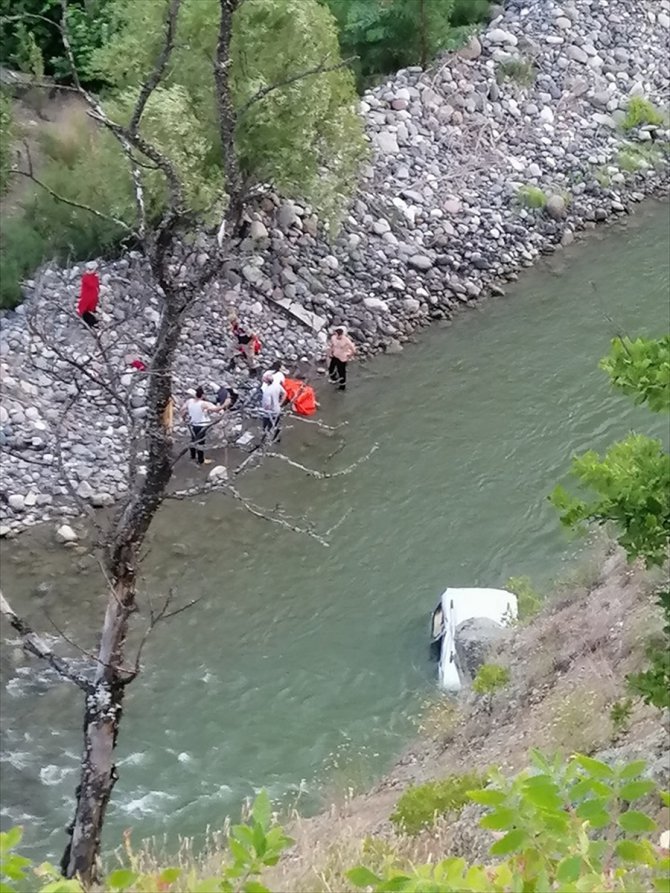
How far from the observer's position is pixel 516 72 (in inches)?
901

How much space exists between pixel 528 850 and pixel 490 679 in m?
8.91

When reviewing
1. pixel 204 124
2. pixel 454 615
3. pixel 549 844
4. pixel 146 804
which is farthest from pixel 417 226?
pixel 549 844

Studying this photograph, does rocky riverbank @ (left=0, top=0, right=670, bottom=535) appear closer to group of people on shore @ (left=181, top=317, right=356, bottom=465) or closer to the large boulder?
group of people on shore @ (left=181, top=317, right=356, bottom=465)

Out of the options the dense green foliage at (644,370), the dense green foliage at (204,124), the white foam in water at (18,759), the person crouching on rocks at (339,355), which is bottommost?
the dense green foliage at (644,370)

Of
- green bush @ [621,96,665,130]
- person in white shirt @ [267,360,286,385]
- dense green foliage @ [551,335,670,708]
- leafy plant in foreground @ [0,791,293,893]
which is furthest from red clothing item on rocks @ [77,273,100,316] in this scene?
leafy plant in foreground @ [0,791,293,893]

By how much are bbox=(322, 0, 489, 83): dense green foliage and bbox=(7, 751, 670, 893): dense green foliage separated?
20147 mm

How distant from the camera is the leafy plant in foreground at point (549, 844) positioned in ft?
7.79

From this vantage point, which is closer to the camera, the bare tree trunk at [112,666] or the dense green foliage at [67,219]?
the bare tree trunk at [112,666]

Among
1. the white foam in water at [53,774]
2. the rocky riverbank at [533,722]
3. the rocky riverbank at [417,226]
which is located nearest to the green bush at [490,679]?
the rocky riverbank at [533,722]

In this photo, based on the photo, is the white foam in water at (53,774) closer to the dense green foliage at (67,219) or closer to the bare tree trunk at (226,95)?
the bare tree trunk at (226,95)

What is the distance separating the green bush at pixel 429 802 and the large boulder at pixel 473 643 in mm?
3404

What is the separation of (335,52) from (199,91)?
7.56ft

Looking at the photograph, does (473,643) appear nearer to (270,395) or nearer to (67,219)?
(270,395)

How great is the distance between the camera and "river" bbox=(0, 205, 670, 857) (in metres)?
11.6
